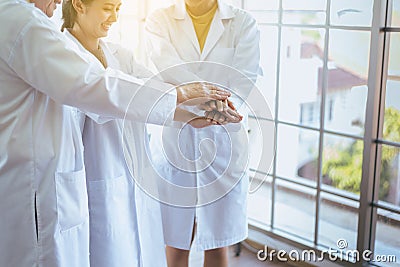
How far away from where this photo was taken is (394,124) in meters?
2.19

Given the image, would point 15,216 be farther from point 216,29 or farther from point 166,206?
point 216,29

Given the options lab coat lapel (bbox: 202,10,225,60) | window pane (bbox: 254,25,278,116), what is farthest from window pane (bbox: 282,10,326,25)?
lab coat lapel (bbox: 202,10,225,60)

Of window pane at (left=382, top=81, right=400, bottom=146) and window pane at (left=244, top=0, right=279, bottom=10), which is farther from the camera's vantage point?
window pane at (left=244, top=0, right=279, bottom=10)

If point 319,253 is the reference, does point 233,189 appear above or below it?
above

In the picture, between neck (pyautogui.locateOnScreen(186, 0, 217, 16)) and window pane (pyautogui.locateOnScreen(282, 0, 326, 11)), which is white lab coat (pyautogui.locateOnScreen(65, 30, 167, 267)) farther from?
window pane (pyautogui.locateOnScreen(282, 0, 326, 11))

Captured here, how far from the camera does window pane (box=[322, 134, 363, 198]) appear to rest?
2391 mm

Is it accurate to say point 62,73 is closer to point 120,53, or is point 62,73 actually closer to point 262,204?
point 120,53

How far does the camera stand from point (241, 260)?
2656mm

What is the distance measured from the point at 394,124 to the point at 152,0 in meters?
1.38

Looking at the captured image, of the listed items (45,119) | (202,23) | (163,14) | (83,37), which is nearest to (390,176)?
(202,23)

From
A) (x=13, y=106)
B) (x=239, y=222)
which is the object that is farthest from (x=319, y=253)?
(x=13, y=106)

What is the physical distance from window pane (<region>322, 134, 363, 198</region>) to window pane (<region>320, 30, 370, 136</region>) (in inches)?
→ 2.4

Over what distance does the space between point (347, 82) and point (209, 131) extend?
757mm

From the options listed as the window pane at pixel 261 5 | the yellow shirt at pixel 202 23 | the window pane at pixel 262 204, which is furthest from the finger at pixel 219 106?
the window pane at pixel 262 204
